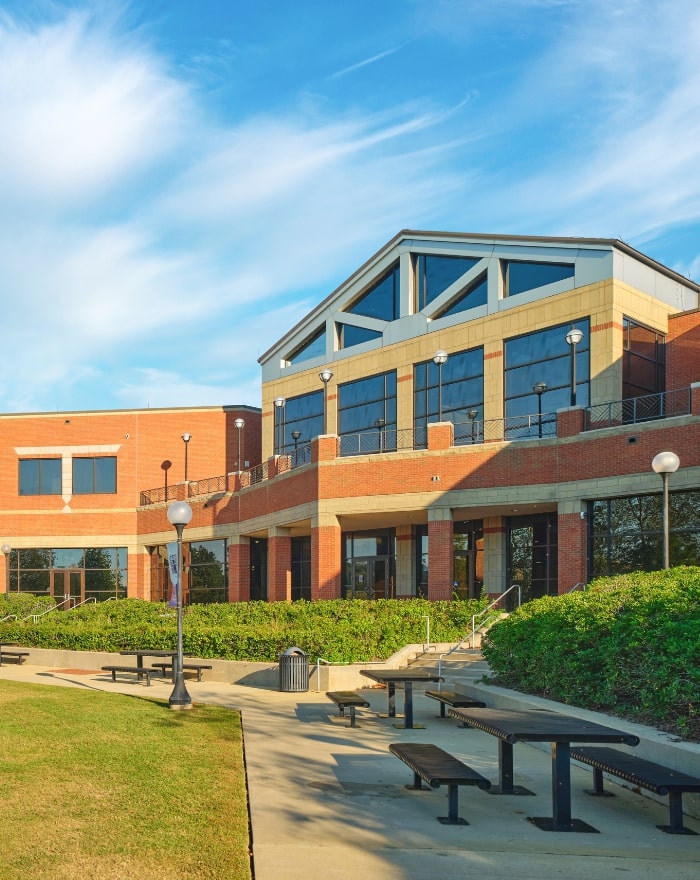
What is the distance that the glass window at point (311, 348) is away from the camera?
37.3 m

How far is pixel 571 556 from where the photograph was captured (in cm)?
2472

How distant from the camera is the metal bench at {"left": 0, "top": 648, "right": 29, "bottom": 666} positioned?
82.2ft

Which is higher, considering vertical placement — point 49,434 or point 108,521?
point 49,434

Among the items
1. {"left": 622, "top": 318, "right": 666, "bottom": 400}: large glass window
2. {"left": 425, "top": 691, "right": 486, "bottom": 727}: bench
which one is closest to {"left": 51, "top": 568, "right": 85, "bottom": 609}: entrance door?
{"left": 622, "top": 318, "right": 666, "bottom": 400}: large glass window

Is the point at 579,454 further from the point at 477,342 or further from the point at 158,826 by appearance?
the point at 158,826

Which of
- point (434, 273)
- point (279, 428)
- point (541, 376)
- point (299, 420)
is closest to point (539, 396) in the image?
point (541, 376)

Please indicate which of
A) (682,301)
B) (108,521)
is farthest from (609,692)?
(108,521)

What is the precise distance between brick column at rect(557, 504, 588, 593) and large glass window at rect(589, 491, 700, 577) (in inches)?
13.8

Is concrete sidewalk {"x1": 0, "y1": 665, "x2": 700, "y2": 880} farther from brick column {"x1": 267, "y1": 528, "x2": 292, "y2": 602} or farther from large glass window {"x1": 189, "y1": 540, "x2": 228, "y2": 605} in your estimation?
large glass window {"x1": 189, "y1": 540, "x2": 228, "y2": 605}

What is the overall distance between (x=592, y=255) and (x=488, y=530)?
9.06 m

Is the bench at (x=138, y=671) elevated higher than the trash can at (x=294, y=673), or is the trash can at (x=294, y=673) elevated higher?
the trash can at (x=294, y=673)

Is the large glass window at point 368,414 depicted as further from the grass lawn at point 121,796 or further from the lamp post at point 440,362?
the grass lawn at point 121,796

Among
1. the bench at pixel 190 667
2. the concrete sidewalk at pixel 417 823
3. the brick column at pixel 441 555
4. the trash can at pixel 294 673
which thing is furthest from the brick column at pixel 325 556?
the concrete sidewalk at pixel 417 823

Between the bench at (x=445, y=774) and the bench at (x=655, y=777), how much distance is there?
1.13 metres
